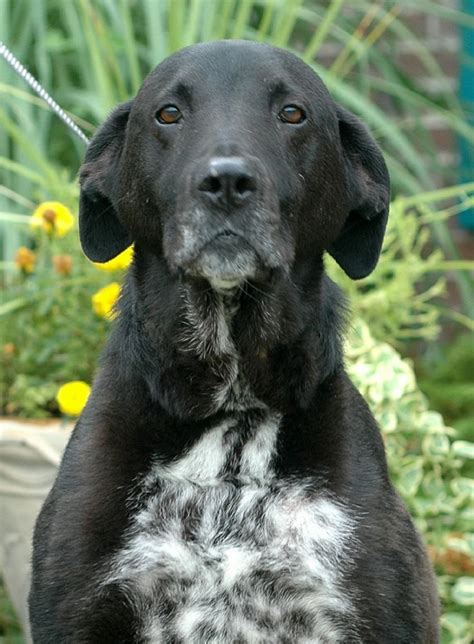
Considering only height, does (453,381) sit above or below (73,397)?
above

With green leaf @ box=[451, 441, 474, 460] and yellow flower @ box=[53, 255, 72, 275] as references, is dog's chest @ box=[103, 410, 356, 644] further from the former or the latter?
yellow flower @ box=[53, 255, 72, 275]

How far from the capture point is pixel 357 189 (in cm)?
309

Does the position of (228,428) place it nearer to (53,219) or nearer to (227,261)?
(227,261)

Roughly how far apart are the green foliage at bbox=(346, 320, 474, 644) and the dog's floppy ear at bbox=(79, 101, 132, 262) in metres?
1.05

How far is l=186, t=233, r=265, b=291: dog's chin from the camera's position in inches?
106

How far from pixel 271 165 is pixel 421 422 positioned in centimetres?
153

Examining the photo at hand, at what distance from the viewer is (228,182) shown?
260 cm

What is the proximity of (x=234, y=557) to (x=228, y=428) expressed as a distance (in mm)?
283

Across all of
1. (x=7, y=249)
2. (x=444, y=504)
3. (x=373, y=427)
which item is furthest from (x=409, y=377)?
(x=7, y=249)

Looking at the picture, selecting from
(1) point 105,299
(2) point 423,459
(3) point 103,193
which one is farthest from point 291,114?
(2) point 423,459

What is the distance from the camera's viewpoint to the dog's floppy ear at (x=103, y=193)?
3.09 m

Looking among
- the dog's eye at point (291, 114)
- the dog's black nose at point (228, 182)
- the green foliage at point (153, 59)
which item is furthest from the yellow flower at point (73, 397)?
the dog's black nose at point (228, 182)

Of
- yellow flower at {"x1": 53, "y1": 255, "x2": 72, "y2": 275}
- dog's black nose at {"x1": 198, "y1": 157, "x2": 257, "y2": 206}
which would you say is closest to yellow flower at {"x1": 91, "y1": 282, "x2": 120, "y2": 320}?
yellow flower at {"x1": 53, "y1": 255, "x2": 72, "y2": 275}

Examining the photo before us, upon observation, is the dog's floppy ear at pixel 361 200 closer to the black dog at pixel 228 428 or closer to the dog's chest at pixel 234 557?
the black dog at pixel 228 428
